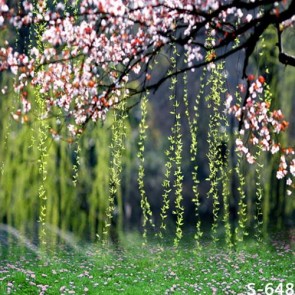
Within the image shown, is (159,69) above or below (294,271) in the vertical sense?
above

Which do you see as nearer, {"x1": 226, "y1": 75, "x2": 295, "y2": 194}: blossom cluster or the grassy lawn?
{"x1": 226, "y1": 75, "x2": 295, "y2": 194}: blossom cluster

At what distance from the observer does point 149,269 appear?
26.9 feet

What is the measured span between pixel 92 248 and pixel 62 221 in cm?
67

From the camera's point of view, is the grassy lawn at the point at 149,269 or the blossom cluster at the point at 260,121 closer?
the blossom cluster at the point at 260,121

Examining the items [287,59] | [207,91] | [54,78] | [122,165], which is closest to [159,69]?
[207,91]

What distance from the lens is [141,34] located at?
5.83 meters

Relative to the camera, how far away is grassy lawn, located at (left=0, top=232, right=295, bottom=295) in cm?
712

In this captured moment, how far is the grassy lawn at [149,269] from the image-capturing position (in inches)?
281

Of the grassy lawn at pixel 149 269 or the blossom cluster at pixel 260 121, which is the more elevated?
the blossom cluster at pixel 260 121

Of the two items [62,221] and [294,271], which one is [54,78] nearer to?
[62,221]

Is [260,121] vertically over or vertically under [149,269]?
over

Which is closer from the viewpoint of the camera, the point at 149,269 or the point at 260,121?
the point at 260,121

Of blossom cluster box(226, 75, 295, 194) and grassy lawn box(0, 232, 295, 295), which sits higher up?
blossom cluster box(226, 75, 295, 194)

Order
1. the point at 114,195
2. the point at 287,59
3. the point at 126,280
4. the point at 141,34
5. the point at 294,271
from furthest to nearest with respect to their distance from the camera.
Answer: the point at 114,195
the point at 294,271
the point at 126,280
the point at 141,34
the point at 287,59
